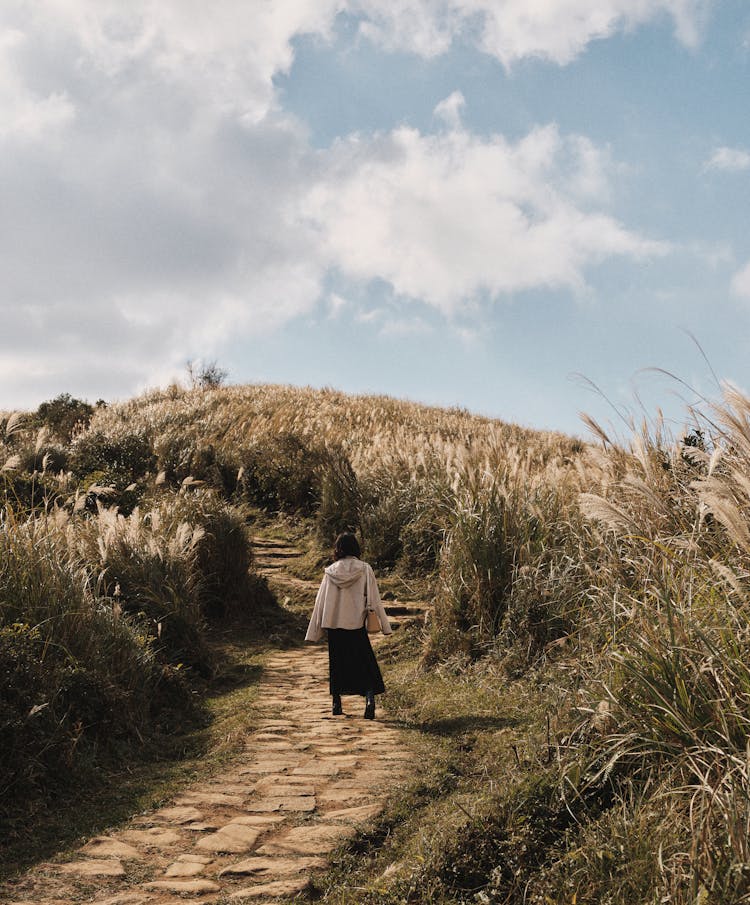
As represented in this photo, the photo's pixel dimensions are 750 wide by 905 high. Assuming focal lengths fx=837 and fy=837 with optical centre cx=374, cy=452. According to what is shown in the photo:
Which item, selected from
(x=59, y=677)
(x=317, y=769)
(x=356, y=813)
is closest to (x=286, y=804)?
(x=356, y=813)

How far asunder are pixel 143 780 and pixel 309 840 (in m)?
1.70

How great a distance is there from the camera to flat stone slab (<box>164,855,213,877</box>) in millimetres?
4043

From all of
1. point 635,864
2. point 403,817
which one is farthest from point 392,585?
point 635,864

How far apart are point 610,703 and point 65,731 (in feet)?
11.4

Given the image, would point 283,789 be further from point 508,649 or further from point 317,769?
point 508,649

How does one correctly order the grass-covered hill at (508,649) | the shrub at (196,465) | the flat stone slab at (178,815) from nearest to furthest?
1. the grass-covered hill at (508,649)
2. the flat stone slab at (178,815)
3. the shrub at (196,465)

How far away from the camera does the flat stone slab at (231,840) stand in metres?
4.29

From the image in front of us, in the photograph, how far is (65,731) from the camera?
5391mm

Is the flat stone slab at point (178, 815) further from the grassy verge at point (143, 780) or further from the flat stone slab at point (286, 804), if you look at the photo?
the flat stone slab at point (286, 804)

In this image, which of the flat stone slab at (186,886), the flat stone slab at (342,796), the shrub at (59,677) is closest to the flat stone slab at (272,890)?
the flat stone slab at (186,886)

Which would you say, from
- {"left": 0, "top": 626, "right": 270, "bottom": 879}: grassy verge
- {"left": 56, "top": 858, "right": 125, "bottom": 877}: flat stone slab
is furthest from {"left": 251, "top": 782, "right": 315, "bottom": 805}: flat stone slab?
{"left": 56, "top": 858, "right": 125, "bottom": 877}: flat stone slab

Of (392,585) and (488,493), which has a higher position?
(488,493)

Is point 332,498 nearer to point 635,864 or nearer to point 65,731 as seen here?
point 65,731

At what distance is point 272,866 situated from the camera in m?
4.04
